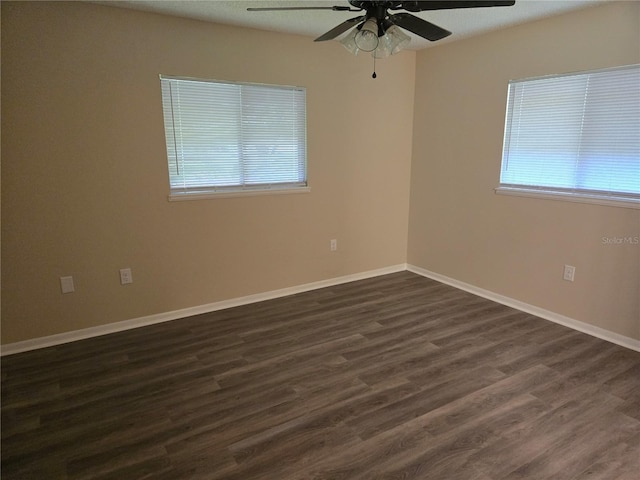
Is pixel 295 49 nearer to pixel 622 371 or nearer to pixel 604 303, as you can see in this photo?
pixel 604 303

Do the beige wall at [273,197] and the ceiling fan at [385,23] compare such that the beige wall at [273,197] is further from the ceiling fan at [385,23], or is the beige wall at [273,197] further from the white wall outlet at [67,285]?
the ceiling fan at [385,23]

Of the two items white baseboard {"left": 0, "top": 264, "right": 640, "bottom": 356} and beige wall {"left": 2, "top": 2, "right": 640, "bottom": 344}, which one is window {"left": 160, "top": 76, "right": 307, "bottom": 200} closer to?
beige wall {"left": 2, "top": 2, "right": 640, "bottom": 344}

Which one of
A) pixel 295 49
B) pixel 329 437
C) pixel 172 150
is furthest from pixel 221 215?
pixel 329 437

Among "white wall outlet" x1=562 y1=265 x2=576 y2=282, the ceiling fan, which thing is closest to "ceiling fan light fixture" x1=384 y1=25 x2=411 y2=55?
the ceiling fan

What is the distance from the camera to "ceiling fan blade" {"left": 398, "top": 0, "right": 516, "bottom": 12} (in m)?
1.65

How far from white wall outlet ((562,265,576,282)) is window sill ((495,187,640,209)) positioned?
530mm

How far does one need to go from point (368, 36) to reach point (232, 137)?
1754 mm

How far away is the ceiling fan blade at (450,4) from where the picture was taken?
1647 millimetres

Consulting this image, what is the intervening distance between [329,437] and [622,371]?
1.99 meters

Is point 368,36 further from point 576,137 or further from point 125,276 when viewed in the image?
point 125,276

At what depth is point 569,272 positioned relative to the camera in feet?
10.2

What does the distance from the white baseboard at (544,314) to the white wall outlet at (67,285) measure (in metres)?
3.40

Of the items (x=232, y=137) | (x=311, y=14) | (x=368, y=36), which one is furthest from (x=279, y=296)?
(x=368, y=36)

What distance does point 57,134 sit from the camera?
8.79 feet
